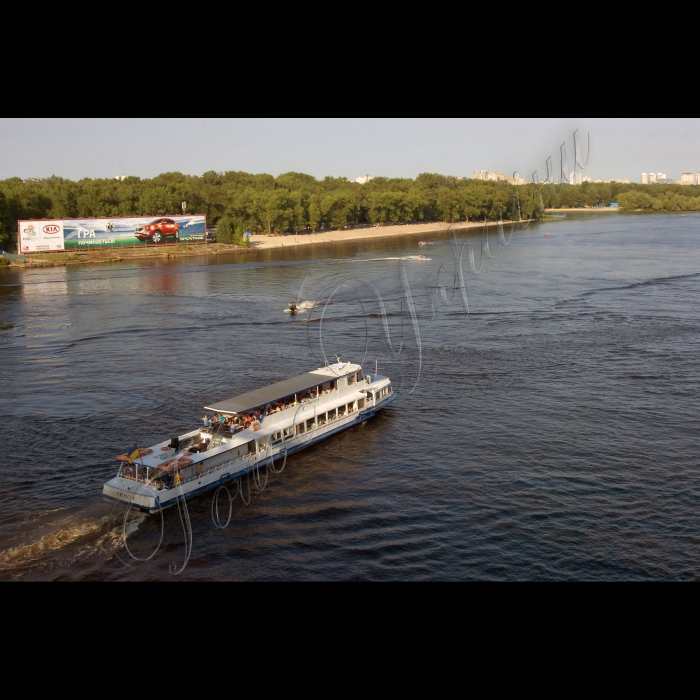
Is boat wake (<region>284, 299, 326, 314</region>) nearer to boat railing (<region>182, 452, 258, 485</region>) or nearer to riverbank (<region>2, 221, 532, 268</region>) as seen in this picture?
boat railing (<region>182, 452, 258, 485</region>)

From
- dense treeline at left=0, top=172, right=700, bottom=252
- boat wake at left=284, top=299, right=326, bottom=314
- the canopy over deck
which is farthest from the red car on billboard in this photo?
the canopy over deck

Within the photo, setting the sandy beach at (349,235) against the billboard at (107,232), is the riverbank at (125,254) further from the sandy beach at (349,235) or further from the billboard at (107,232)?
the sandy beach at (349,235)

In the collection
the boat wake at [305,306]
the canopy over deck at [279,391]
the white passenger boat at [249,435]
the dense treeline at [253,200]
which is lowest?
the white passenger boat at [249,435]

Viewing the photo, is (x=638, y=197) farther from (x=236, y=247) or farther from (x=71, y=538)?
(x=71, y=538)

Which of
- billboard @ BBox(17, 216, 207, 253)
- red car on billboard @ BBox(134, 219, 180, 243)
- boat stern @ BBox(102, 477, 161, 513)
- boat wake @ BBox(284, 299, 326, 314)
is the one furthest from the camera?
red car on billboard @ BBox(134, 219, 180, 243)

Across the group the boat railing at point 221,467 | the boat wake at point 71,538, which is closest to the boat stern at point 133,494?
the boat wake at point 71,538

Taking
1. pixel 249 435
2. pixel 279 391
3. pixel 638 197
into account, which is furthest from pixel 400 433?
pixel 638 197

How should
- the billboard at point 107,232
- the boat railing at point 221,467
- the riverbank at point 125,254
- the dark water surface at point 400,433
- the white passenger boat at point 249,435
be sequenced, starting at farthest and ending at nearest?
the billboard at point 107,232 → the riverbank at point 125,254 → the boat railing at point 221,467 → the white passenger boat at point 249,435 → the dark water surface at point 400,433
